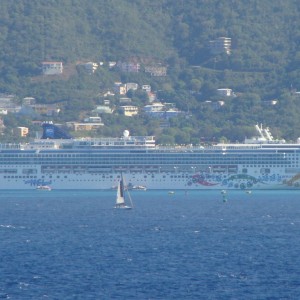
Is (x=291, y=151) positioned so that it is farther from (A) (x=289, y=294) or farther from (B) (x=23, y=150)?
(A) (x=289, y=294)

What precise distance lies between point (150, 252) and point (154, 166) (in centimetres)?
9794

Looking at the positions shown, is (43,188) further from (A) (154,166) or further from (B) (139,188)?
(A) (154,166)

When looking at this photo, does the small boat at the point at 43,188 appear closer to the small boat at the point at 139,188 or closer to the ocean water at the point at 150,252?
the small boat at the point at 139,188

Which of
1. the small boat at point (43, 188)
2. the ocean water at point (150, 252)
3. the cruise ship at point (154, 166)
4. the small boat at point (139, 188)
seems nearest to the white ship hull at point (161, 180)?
the cruise ship at point (154, 166)

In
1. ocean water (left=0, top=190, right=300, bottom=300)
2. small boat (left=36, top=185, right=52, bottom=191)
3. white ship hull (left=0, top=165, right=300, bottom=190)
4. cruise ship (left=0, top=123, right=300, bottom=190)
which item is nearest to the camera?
ocean water (left=0, top=190, right=300, bottom=300)

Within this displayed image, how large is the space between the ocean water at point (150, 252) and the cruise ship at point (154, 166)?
46441 mm

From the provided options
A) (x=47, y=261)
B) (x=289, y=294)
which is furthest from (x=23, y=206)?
(x=289, y=294)

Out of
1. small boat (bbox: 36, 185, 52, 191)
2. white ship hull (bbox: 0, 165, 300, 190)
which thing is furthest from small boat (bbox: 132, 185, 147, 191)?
small boat (bbox: 36, 185, 52, 191)

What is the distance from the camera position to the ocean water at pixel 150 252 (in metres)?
76.4

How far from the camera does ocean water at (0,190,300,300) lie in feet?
251

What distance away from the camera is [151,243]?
317ft

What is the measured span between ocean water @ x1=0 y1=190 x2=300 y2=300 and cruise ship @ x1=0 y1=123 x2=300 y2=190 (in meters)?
46.4

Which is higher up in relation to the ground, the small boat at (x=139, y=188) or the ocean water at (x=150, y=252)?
the small boat at (x=139, y=188)

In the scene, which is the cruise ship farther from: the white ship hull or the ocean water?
the ocean water
